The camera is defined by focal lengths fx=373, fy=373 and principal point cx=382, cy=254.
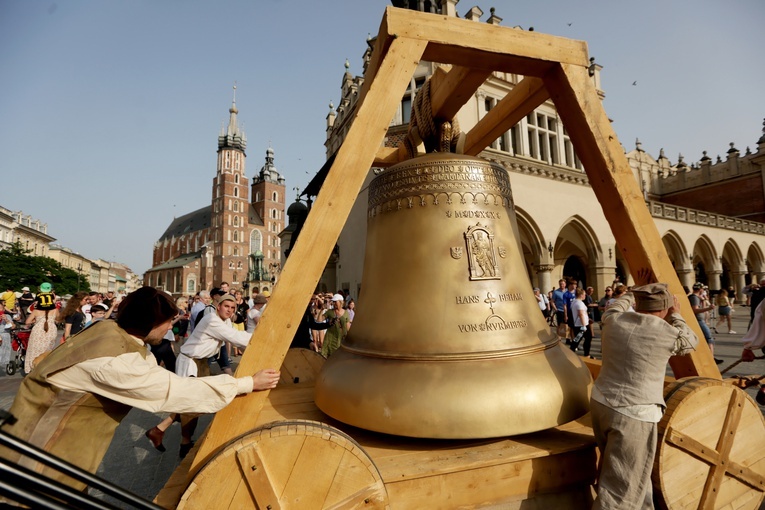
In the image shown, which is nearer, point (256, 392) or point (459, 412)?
point (256, 392)

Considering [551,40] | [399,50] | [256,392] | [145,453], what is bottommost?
[145,453]

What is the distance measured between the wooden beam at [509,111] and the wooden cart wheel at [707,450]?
76.2 inches

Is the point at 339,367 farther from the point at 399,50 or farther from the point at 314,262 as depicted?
the point at 399,50

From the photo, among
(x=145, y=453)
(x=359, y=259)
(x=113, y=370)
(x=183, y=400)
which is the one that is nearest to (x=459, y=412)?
(x=183, y=400)

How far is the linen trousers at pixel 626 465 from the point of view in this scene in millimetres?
1649

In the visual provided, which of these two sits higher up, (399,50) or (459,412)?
(399,50)

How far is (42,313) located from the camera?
22.2 ft

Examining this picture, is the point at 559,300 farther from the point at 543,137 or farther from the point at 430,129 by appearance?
the point at 543,137

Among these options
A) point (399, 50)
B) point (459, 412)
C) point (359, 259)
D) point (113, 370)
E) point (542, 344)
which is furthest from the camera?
Answer: point (359, 259)

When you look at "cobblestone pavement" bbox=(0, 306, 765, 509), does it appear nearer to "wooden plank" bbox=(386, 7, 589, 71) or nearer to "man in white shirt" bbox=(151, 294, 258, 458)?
"man in white shirt" bbox=(151, 294, 258, 458)

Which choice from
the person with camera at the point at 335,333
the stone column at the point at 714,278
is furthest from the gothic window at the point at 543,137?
the person with camera at the point at 335,333

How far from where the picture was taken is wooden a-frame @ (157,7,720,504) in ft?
5.45

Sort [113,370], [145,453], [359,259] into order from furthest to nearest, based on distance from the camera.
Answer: [359,259], [145,453], [113,370]

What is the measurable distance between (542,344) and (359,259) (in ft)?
44.9
